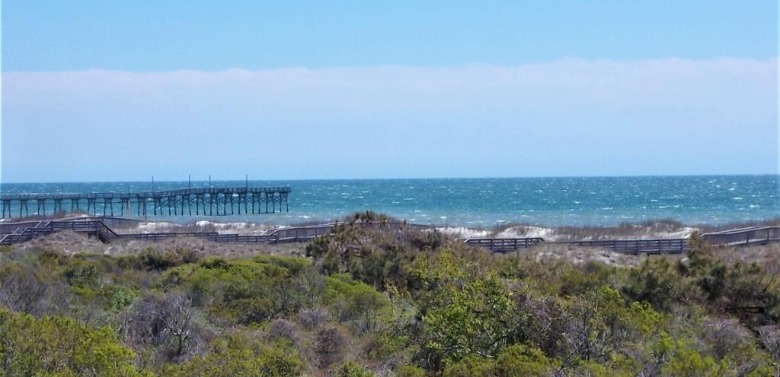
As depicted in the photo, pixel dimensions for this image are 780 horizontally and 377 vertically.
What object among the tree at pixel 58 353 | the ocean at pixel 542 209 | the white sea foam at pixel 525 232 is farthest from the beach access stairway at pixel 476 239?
the tree at pixel 58 353

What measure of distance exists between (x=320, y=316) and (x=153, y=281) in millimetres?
8388

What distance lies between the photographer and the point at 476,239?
38.8 m

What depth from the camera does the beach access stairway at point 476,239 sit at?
122 feet

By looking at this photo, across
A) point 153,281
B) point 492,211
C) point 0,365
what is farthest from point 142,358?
point 492,211

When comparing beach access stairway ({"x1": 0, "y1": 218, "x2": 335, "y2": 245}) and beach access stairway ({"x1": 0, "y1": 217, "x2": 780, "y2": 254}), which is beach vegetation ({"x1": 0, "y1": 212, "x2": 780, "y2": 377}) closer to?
beach access stairway ({"x1": 0, "y1": 217, "x2": 780, "y2": 254})

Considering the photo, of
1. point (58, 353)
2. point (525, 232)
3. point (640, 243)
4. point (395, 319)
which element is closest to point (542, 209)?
point (525, 232)

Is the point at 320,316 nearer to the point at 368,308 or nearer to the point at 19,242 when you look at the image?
the point at 368,308

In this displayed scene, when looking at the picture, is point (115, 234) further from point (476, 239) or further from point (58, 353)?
point (58, 353)

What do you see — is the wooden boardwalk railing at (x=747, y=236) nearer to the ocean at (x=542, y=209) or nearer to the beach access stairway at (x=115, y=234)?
the beach access stairway at (x=115, y=234)

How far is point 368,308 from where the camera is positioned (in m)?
19.6

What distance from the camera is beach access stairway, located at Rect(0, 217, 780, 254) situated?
37.2 meters

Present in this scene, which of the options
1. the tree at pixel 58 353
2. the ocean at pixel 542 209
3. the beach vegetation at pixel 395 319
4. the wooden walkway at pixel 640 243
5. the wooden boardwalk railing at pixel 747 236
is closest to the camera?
the tree at pixel 58 353

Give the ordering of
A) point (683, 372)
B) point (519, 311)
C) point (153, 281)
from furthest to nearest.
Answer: point (153, 281) < point (519, 311) < point (683, 372)

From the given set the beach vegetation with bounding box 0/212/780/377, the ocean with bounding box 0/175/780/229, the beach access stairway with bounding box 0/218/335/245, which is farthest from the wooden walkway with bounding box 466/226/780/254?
the ocean with bounding box 0/175/780/229
